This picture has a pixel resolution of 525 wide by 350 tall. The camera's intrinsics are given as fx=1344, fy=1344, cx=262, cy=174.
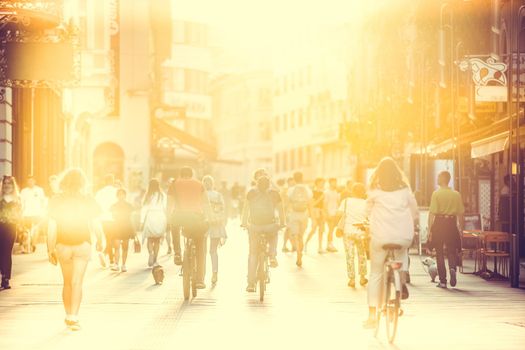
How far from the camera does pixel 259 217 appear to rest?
1919cm

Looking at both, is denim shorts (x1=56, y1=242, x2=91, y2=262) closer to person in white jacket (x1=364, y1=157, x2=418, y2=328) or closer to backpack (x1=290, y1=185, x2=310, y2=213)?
person in white jacket (x1=364, y1=157, x2=418, y2=328)

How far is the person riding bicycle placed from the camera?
19078 mm

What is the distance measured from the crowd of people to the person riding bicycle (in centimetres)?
1

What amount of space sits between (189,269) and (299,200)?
10.1 meters

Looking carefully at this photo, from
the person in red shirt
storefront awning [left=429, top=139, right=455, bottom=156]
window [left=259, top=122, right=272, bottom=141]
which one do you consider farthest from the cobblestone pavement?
window [left=259, top=122, right=272, bottom=141]

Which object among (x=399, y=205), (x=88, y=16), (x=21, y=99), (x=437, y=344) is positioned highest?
(x=88, y=16)

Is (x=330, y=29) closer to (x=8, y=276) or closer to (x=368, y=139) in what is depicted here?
(x=368, y=139)

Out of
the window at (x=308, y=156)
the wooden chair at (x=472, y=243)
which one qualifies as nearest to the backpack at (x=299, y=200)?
the wooden chair at (x=472, y=243)

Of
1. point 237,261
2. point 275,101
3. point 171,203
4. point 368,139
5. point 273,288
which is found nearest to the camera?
point 171,203

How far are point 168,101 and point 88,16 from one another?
40080 mm

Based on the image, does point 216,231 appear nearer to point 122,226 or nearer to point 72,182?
point 122,226

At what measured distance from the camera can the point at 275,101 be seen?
10450cm

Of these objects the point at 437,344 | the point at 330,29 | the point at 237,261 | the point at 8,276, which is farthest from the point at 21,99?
the point at 330,29

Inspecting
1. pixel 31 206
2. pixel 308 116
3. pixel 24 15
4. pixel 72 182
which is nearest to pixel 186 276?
pixel 72 182
